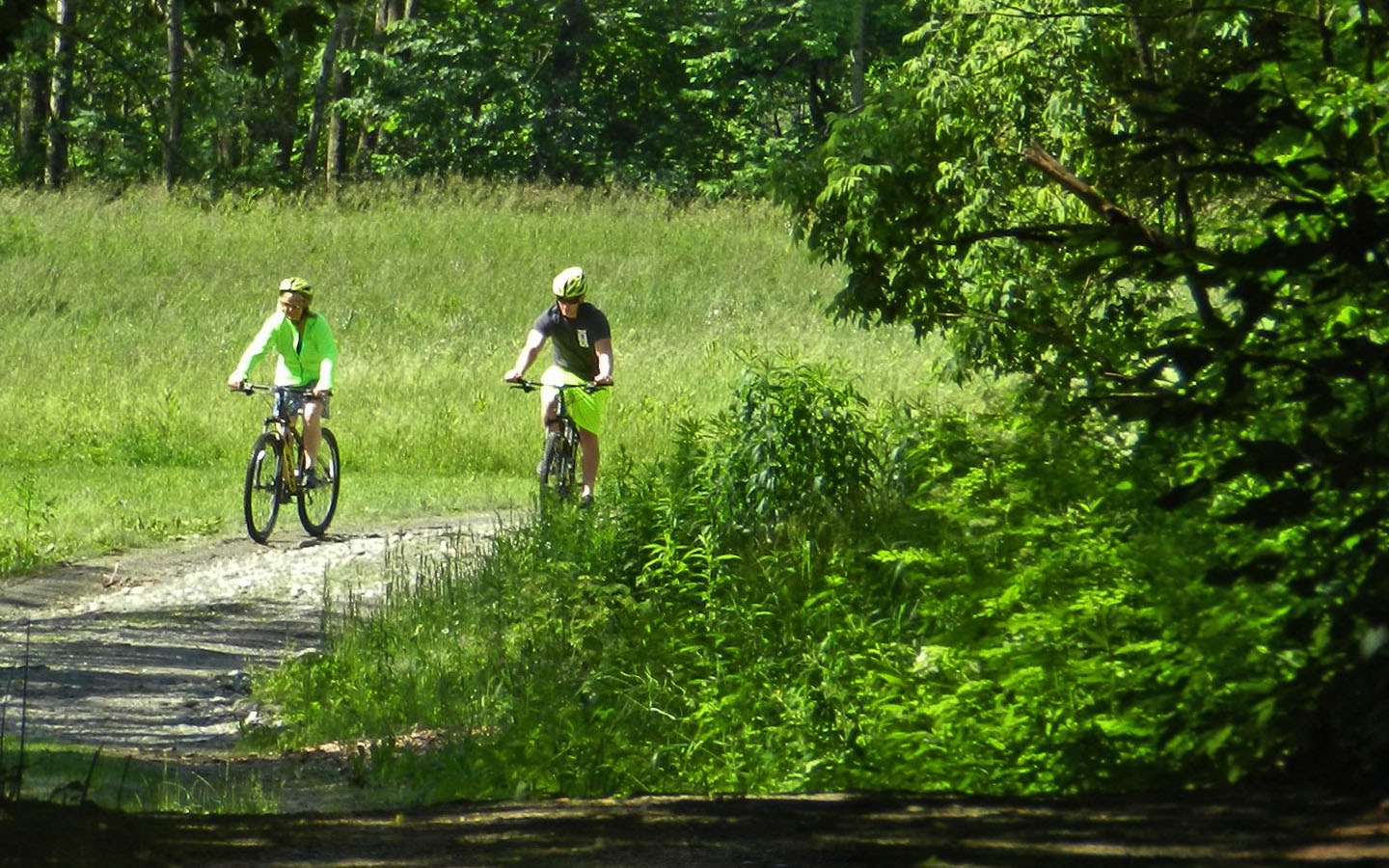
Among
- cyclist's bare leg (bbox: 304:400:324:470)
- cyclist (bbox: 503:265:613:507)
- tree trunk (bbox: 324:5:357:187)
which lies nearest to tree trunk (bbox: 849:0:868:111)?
cyclist (bbox: 503:265:613:507)

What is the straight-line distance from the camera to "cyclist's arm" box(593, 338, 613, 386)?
555 inches

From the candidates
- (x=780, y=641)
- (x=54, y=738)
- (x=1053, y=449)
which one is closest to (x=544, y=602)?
(x=780, y=641)

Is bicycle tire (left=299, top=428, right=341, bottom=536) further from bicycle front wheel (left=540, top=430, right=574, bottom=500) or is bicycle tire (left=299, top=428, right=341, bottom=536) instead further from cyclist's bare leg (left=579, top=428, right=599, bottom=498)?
cyclist's bare leg (left=579, top=428, right=599, bottom=498)

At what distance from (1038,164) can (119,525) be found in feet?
38.3

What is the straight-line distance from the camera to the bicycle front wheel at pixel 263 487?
50.0 ft

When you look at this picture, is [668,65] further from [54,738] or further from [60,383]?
[54,738]

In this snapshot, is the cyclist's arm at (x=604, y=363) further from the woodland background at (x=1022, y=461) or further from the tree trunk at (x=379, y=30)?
the tree trunk at (x=379, y=30)

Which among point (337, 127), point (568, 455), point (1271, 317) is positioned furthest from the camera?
point (337, 127)

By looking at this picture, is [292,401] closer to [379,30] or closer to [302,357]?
[302,357]

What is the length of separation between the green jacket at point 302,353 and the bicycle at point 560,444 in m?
1.75

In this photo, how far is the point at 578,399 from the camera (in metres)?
14.4

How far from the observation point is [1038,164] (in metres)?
6.11

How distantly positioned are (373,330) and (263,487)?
53.7ft

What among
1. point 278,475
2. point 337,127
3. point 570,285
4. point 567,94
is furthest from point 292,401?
point 337,127
